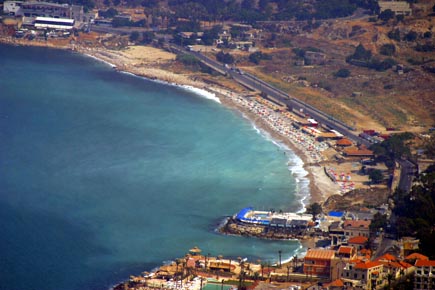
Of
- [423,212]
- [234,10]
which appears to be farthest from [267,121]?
[234,10]

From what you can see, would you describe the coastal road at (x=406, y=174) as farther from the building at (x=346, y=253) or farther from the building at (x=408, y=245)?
the building at (x=346, y=253)

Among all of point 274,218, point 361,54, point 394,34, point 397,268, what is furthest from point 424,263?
point 394,34

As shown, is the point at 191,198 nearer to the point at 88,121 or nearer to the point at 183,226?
the point at 183,226

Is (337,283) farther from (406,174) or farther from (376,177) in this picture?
(406,174)

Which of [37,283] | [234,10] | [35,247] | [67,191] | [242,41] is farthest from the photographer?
[234,10]

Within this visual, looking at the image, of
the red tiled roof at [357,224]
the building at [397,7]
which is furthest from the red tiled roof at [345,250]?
the building at [397,7]

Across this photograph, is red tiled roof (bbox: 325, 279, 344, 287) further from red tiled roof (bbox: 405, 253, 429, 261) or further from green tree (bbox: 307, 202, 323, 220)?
green tree (bbox: 307, 202, 323, 220)
